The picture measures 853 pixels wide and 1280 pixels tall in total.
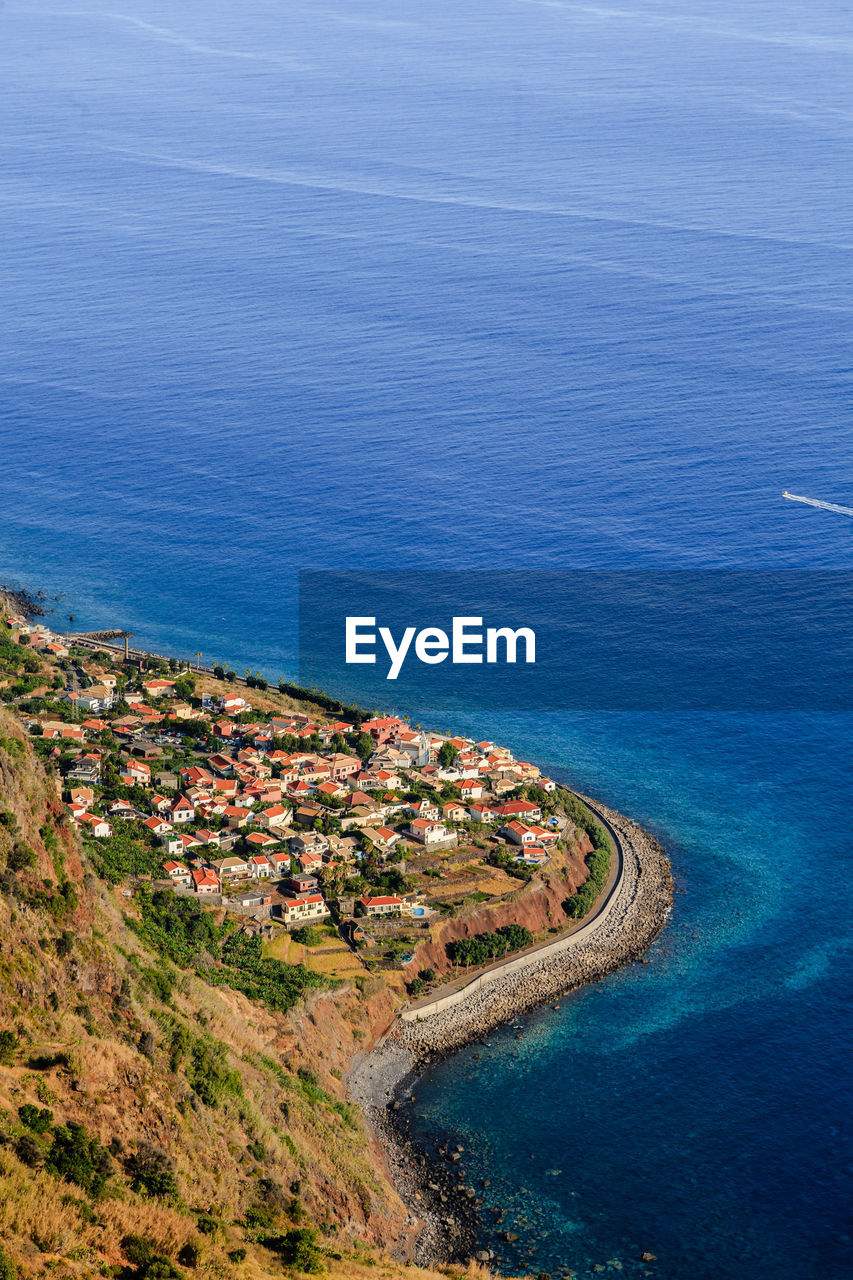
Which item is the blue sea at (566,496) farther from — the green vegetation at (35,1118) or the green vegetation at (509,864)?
the green vegetation at (35,1118)

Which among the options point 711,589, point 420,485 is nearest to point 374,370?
point 420,485

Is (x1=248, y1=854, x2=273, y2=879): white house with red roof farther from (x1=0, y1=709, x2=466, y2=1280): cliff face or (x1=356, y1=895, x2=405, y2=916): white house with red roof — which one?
(x1=0, y1=709, x2=466, y2=1280): cliff face

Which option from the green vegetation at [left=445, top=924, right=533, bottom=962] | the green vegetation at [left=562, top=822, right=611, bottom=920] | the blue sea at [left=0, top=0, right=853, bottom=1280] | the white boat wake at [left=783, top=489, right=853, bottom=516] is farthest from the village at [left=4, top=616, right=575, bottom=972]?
the white boat wake at [left=783, top=489, right=853, bottom=516]

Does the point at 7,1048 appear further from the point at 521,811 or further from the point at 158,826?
the point at 521,811

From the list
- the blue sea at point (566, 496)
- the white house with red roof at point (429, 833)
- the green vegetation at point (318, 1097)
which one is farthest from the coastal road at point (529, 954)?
the white house with red roof at point (429, 833)

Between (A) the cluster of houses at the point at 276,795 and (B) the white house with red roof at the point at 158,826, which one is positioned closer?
(A) the cluster of houses at the point at 276,795

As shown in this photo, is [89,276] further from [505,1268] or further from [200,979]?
[505,1268]
